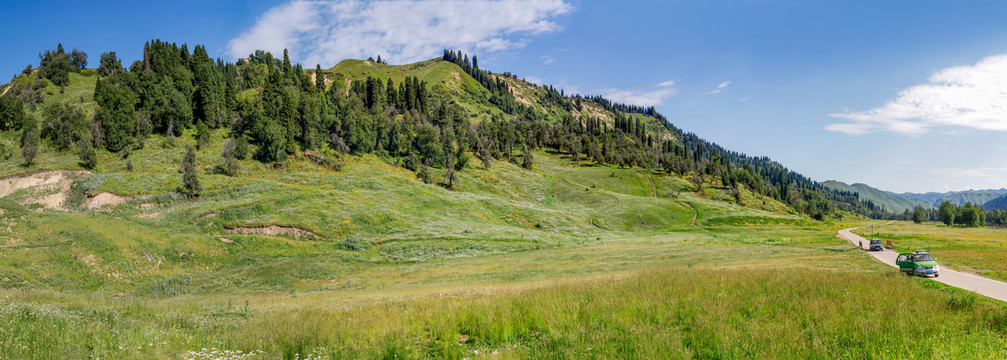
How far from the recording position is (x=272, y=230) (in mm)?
39219

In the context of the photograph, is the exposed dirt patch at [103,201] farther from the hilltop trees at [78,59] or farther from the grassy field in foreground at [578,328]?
the hilltop trees at [78,59]

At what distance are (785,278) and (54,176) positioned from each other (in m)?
72.9

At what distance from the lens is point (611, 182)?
12138cm

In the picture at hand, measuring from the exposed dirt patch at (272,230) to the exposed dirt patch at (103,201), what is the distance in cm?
1713

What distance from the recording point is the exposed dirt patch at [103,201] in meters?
42.2

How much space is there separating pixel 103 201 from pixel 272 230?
22.0m

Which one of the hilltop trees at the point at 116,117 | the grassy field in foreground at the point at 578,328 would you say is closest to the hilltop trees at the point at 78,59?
the hilltop trees at the point at 116,117

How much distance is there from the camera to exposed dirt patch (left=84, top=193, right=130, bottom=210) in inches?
1661

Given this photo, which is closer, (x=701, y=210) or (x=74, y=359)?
(x=74, y=359)

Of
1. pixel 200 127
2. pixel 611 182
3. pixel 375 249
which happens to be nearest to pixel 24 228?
pixel 375 249

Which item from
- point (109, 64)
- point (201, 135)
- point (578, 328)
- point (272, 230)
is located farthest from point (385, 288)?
point (109, 64)

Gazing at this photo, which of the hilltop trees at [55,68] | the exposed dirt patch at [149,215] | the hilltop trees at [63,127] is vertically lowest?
the exposed dirt patch at [149,215]

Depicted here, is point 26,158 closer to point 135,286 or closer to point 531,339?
point 135,286

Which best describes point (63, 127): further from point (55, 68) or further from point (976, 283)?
point (976, 283)
